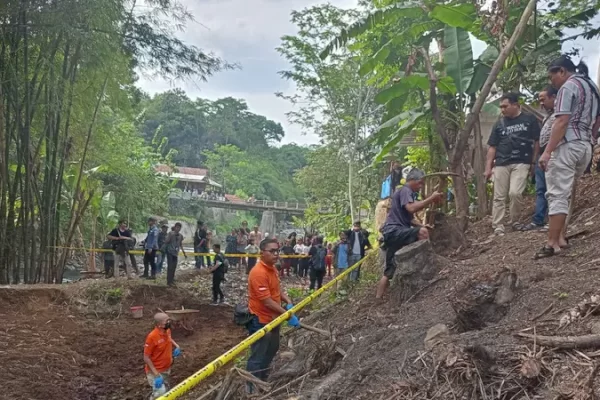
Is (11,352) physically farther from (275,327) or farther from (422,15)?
(422,15)

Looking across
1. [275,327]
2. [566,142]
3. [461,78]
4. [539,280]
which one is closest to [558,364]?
[539,280]

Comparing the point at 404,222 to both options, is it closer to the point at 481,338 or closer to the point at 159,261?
the point at 481,338

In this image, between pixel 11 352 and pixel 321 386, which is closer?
pixel 321 386

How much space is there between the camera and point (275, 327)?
5.00m

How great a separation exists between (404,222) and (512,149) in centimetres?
161

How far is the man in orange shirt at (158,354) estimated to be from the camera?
5.92 m

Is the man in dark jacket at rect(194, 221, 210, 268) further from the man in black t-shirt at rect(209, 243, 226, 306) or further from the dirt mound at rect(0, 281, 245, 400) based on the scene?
the man in black t-shirt at rect(209, 243, 226, 306)

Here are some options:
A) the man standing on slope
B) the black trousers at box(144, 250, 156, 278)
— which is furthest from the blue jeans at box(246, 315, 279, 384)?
the black trousers at box(144, 250, 156, 278)

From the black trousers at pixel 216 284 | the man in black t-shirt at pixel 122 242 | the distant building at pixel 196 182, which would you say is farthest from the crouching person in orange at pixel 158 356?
the distant building at pixel 196 182

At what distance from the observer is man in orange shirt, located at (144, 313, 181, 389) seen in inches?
233

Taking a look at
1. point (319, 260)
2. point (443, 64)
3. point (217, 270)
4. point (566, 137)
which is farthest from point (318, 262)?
point (566, 137)

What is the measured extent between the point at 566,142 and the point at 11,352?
6.52m

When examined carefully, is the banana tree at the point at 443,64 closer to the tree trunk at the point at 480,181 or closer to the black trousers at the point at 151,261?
the tree trunk at the point at 480,181

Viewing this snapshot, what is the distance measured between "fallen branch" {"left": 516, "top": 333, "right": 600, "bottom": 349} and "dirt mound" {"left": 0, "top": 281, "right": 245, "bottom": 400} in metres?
5.22
